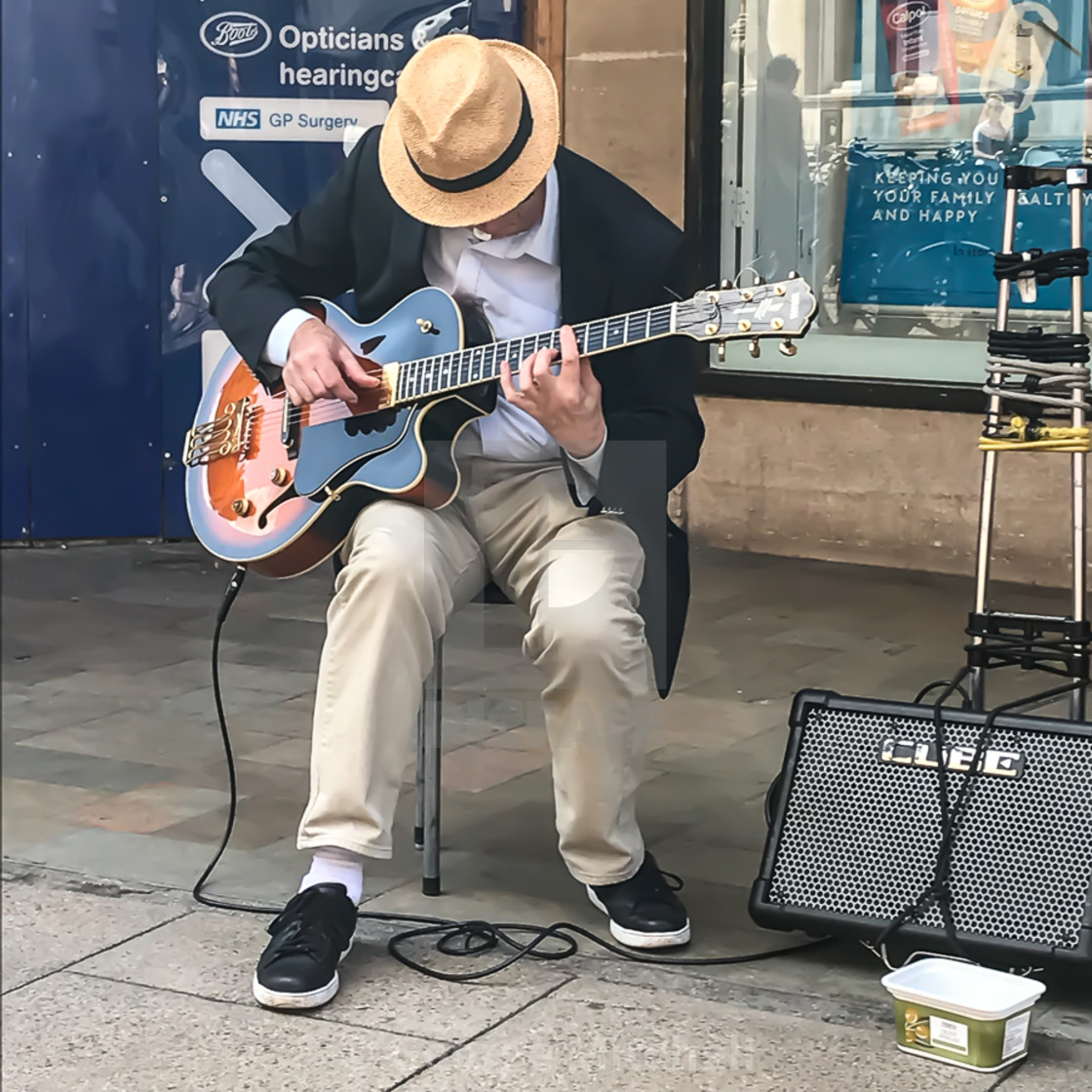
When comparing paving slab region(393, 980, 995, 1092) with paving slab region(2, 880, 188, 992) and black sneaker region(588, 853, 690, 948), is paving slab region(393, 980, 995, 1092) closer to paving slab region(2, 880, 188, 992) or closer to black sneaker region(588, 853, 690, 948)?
black sneaker region(588, 853, 690, 948)

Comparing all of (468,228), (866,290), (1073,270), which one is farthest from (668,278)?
(866,290)

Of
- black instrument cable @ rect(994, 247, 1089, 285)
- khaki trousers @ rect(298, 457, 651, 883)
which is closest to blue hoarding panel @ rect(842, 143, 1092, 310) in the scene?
black instrument cable @ rect(994, 247, 1089, 285)

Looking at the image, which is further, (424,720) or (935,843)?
(424,720)

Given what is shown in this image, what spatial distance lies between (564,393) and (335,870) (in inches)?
33.5

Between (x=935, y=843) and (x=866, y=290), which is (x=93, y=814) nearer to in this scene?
(x=935, y=843)

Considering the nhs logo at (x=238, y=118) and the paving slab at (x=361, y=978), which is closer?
the paving slab at (x=361, y=978)

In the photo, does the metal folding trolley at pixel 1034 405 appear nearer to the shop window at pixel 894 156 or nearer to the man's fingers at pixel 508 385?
the man's fingers at pixel 508 385

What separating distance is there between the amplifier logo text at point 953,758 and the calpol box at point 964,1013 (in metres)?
0.30

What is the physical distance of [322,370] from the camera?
323 cm

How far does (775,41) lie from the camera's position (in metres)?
6.98

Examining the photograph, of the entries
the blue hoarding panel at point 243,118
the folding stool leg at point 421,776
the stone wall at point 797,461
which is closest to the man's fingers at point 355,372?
the folding stool leg at point 421,776

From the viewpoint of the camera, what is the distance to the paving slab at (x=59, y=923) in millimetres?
3115

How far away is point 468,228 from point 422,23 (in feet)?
13.0

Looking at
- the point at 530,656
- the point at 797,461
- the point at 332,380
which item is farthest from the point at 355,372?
the point at 797,461
